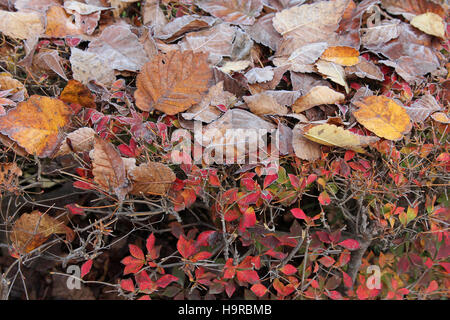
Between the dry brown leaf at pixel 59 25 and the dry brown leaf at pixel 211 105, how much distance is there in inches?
22.0

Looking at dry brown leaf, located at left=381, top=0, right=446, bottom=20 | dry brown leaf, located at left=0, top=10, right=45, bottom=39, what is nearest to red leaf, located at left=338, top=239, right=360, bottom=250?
dry brown leaf, located at left=381, top=0, right=446, bottom=20

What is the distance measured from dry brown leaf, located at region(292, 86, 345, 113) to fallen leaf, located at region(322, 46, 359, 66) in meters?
0.16

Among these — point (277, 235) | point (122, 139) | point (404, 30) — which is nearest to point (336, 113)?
point (277, 235)

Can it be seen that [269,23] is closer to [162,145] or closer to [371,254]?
[162,145]

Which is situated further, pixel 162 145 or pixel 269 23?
pixel 269 23

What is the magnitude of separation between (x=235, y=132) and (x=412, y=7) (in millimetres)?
978

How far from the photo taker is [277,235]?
1.34 meters

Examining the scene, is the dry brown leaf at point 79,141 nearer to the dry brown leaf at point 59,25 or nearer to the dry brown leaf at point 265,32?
the dry brown leaf at point 59,25

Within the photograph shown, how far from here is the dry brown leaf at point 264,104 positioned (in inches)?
48.1

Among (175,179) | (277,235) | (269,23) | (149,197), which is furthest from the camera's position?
→ (269,23)

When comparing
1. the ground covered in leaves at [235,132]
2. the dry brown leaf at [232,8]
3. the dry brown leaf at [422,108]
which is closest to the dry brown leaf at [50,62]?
the ground covered in leaves at [235,132]

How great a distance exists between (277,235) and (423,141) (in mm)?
531

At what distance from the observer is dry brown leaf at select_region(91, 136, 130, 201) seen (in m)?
1.04

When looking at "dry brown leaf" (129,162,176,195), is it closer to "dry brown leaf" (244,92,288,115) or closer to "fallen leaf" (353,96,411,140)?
"dry brown leaf" (244,92,288,115)
